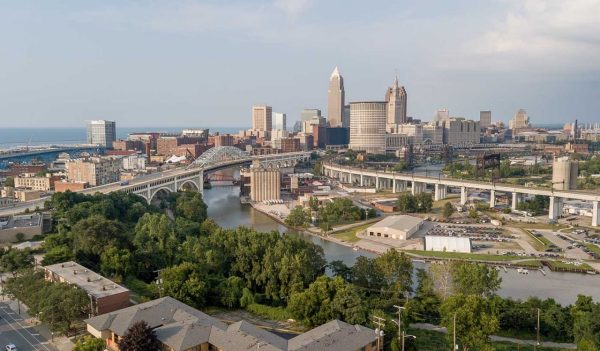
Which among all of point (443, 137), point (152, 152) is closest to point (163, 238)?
point (152, 152)

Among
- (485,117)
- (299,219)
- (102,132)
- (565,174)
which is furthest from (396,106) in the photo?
(299,219)

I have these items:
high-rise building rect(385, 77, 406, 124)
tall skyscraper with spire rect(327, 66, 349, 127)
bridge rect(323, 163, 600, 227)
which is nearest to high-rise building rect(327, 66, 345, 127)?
tall skyscraper with spire rect(327, 66, 349, 127)

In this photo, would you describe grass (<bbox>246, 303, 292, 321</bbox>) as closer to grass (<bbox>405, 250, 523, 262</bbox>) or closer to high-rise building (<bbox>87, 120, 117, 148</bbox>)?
grass (<bbox>405, 250, 523, 262</bbox>)

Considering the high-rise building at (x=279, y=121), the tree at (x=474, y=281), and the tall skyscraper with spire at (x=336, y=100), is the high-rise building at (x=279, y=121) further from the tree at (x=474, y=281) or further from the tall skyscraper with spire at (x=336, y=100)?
the tree at (x=474, y=281)

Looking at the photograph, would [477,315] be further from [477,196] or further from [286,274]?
[477,196]

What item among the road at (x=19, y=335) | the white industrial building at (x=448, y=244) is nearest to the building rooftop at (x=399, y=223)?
the white industrial building at (x=448, y=244)

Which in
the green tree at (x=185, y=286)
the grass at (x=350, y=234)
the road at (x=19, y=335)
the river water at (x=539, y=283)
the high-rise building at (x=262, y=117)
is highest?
the high-rise building at (x=262, y=117)

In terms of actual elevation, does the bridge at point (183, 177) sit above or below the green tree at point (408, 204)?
above
